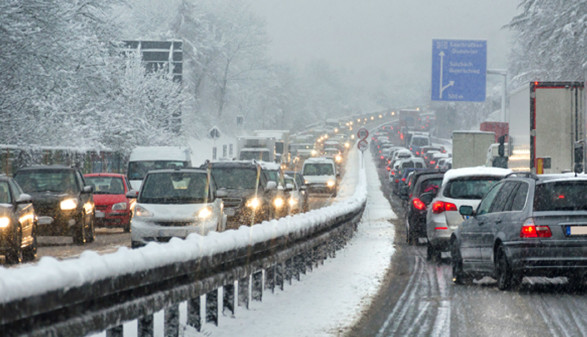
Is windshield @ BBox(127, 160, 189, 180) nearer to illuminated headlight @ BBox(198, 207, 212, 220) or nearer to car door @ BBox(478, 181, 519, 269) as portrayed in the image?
illuminated headlight @ BBox(198, 207, 212, 220)

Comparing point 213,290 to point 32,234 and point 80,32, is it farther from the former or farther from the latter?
point 80,32

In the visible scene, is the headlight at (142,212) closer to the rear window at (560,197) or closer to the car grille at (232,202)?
the car grille at (232,202)

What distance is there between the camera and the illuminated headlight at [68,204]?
22953mm

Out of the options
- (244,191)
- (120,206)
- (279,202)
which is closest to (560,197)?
(244,191)

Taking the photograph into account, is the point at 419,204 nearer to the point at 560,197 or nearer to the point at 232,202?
the point at 232,202

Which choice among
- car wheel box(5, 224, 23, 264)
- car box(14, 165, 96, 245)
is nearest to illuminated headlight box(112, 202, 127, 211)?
car box(14, 165, 96, 245)

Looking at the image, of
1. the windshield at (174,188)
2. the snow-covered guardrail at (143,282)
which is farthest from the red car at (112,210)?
the snow-covered guardrail at (143,282)

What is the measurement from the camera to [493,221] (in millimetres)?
14250

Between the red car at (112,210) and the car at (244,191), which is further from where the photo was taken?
the red car at (112,210)

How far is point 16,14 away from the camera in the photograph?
37.8m

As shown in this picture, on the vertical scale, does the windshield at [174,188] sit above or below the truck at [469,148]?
below

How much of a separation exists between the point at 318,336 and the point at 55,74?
115ft

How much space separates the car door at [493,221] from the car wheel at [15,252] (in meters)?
7.37

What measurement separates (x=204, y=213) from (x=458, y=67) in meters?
32.7
